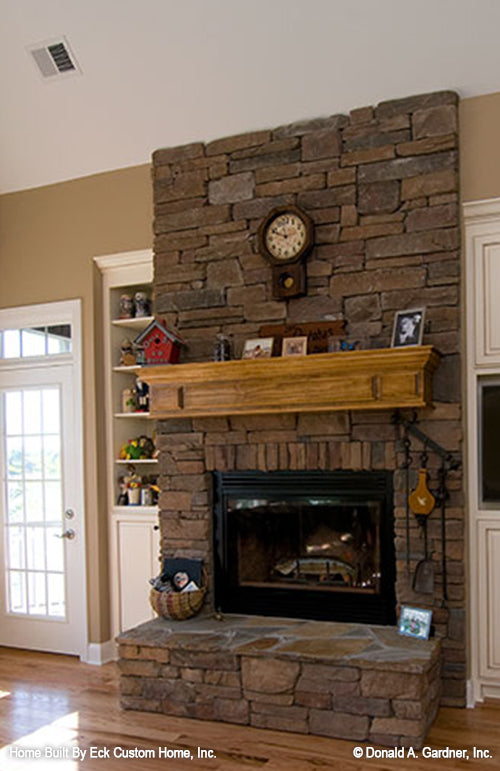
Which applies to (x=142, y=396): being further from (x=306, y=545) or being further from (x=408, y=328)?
(x=408, y=328)

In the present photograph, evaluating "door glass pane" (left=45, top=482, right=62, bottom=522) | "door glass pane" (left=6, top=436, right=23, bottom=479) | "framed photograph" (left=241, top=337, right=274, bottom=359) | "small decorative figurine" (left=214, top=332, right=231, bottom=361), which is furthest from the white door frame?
"framed photograph" (left=241, top=337, right=274, bottom=359)

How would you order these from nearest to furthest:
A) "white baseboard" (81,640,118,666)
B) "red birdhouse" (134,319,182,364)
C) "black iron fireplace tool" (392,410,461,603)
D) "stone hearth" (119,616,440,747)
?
"stone hearth" (119,616,440,747)
"black iron fireplace tool" (392,410,461,603)
"red birdhouse" (134,319,182,364)
"white baseboard" (81,640,118,666)

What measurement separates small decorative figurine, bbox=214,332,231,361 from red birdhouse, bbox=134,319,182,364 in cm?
25

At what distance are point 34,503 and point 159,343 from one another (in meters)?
1.59

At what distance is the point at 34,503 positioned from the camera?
4871mm

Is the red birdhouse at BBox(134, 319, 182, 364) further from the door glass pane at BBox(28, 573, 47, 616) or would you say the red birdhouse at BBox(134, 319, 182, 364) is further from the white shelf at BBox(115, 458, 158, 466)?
the door glass pane at BBox(28, 573, 47, 616)

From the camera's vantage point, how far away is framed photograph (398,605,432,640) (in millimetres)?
3559

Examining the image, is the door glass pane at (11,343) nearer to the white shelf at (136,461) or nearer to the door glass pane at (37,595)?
the white shelf at (136,461)

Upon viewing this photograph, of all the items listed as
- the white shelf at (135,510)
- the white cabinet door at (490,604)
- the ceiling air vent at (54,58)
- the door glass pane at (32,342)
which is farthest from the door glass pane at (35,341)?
the white cabinet door at (490,604)

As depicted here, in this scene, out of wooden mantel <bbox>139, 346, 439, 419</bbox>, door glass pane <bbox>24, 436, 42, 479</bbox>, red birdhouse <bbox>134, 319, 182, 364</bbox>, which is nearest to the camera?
wooden mantel <bbox>139, 346, 439, 419</bbox>

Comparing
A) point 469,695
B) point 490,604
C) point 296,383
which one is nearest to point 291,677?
point 469,695

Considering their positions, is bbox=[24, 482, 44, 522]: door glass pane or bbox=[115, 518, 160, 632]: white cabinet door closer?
bbox=[115, 518, 160, 632]: white cabinet door

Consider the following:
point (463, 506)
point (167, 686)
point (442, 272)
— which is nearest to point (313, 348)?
point (442, 272)

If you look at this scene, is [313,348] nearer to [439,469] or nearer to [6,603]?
[439,469]
